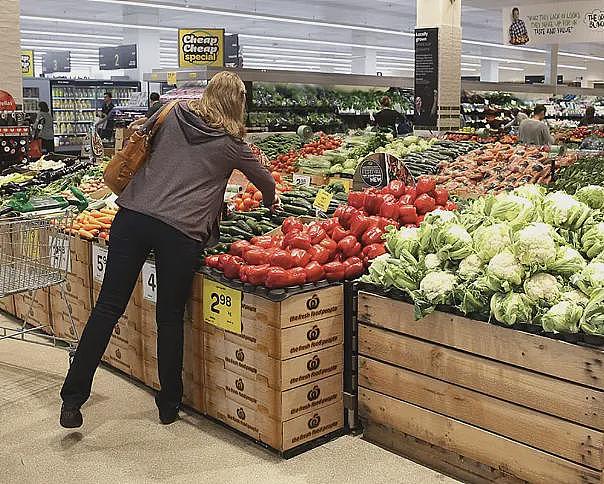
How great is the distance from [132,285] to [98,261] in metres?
1.00

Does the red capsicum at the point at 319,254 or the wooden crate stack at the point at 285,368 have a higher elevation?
the red capsicum at the point at 319,254

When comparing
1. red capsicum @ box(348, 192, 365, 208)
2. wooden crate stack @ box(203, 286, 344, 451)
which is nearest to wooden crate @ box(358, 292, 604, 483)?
wooden crate stack @ box(203, 286, 344, 451)

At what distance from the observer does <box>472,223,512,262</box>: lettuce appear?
333 centimetres

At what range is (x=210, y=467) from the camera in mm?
3531

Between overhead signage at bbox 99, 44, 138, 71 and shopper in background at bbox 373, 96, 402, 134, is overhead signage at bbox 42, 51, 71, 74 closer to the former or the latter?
overhead signage at bbox 99, 44, 138, 71

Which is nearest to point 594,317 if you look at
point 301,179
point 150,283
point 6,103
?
point 150,283

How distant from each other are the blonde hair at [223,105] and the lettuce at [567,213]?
1491 mm

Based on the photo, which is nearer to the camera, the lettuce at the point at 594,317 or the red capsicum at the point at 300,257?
the lettuce at the point at 594,317

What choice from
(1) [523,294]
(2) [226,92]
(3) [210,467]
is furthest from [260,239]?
(1) [523,294]

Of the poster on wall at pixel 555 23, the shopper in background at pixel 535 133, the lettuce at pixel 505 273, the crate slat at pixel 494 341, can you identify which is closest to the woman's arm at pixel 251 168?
the crate slat at pixel 494 341

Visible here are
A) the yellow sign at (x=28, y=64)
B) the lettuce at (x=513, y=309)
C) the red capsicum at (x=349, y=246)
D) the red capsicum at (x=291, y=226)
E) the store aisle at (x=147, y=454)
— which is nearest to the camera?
the lettuce at (x=513, y=309)

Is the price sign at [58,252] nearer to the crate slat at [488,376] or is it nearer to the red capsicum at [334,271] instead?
the red capsicum at [334,271]

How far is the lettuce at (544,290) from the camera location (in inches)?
122

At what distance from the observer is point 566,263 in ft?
10.4
